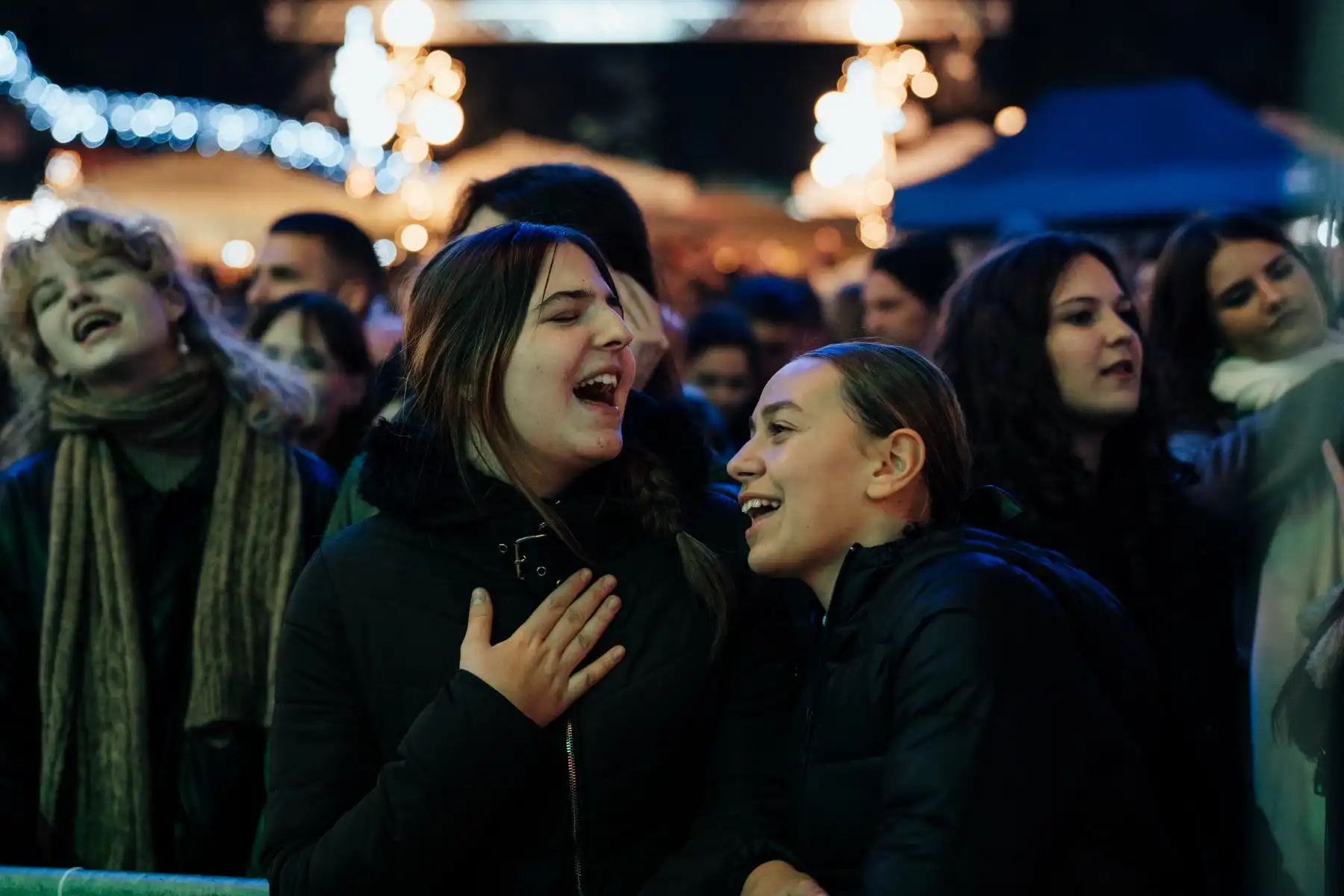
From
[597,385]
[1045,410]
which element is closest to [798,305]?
[1045,410]

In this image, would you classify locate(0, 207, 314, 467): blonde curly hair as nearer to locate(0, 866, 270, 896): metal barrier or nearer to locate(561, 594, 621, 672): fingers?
locate(0, 866, 270, 896): metal barrier

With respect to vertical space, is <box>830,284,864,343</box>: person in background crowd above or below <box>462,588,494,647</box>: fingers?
above

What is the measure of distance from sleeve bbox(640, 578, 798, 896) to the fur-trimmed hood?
279mm

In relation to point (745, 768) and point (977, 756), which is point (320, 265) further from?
point (977, 756)

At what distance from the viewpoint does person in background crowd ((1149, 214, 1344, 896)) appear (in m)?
3.09

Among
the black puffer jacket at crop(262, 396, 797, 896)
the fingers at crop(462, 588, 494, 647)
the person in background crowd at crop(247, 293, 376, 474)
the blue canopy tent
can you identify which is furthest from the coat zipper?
the blue canopy tent

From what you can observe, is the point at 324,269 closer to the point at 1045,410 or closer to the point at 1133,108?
the point at 1045,410

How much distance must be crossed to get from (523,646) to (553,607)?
0.09 meters

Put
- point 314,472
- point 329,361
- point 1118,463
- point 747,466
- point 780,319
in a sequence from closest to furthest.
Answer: point 747,466, point 1118,463, point 314,472, point 329,361, point 780,319

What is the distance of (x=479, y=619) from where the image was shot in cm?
238

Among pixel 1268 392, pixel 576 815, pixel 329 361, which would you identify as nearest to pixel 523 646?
pixel 576 815

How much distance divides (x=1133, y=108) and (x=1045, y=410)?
7.40 meters

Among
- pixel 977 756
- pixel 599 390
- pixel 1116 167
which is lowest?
pixel 977 756

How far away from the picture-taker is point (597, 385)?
255 centimetres
